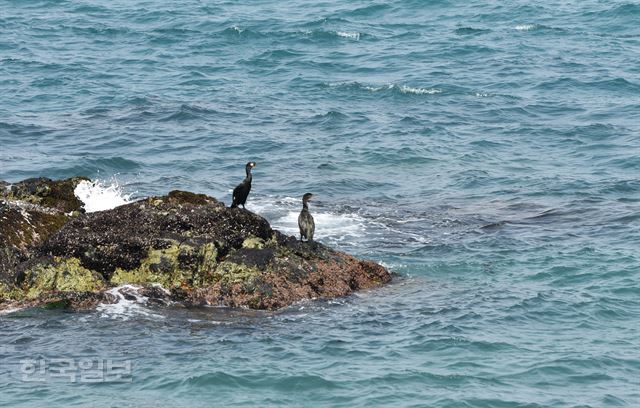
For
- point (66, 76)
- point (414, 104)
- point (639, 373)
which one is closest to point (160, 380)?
point (639, 373)

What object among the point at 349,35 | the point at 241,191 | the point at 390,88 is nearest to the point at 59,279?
the point at 241,191

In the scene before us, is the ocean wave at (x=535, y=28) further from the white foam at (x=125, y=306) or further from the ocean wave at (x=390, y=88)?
the white foam at (x=125, y=306)

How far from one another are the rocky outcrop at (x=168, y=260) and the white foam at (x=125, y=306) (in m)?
0.14

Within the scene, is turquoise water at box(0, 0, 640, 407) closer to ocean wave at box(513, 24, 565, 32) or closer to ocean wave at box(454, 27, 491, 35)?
ocean wave at box(513, 24, 565, 32)

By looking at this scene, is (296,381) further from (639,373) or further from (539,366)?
(639,373)

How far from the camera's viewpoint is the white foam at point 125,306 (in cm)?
1923

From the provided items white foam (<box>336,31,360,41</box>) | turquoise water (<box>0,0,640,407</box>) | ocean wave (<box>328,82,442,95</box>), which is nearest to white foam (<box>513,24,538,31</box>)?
turquoise water (<box>0,0,640,407</box>)

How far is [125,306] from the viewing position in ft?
63.9

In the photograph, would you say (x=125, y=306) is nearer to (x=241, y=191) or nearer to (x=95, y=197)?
(x=241, y=191)

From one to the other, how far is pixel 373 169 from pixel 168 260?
1431cm

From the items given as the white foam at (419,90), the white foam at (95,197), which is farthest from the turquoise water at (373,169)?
the white foam at (95,197)

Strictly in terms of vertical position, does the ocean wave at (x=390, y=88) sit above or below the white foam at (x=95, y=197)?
below

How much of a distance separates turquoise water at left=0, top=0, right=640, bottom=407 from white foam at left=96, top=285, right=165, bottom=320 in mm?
81

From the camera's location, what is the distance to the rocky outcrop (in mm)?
19734
